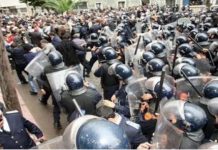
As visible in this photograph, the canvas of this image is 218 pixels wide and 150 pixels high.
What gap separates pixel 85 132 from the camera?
2.66 meters

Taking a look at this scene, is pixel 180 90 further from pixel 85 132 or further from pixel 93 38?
pixel 93 38

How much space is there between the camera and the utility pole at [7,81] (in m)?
5.73

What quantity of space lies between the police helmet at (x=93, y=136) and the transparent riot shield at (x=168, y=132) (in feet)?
1.69

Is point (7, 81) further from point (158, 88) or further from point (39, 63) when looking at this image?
point (158, 88)

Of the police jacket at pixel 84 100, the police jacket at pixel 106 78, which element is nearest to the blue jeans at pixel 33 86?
the police jacket at pixel 106 78

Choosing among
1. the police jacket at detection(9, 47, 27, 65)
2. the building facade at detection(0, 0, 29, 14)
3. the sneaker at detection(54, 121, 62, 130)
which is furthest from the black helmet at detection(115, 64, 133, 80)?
the building facade at detection(0, 0, 29, 14)

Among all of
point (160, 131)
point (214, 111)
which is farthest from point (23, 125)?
point (214, 111)

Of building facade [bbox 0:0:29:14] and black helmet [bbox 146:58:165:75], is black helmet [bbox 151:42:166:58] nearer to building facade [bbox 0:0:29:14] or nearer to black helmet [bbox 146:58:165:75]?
black helmet [bbox 146:58:165:75]

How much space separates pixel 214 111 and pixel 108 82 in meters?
3.34

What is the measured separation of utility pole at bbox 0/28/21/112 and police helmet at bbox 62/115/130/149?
3271 millimetres

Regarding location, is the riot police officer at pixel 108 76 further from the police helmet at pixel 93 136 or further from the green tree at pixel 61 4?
the green tree at pixel 61 4

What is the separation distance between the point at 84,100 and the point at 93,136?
2579 millimetres

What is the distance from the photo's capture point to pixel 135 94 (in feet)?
16.6

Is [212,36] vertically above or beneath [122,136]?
beneath
